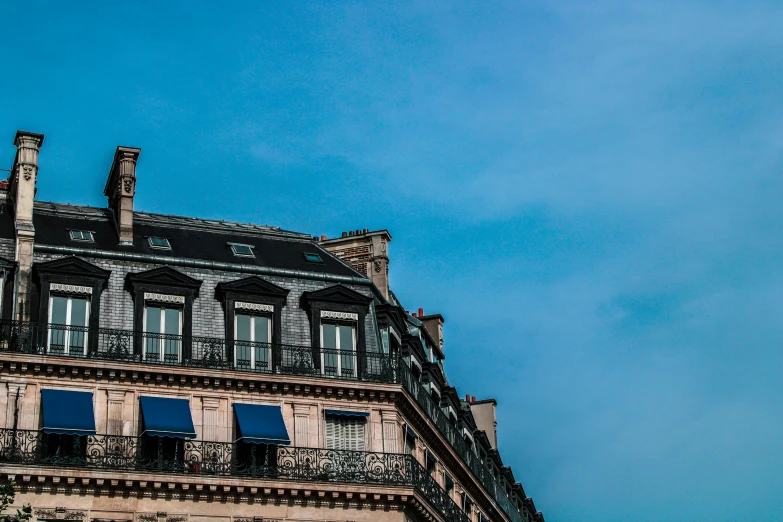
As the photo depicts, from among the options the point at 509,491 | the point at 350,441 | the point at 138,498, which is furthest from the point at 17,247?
the point at 509,491

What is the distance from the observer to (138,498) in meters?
33.8

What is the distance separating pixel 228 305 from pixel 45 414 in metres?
5.38

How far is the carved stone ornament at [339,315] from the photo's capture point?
37.5 m

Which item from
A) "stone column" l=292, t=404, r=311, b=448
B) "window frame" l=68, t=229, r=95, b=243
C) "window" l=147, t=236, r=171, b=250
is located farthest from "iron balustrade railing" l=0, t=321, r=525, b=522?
"window" l=147, t=236, r=171, b=250

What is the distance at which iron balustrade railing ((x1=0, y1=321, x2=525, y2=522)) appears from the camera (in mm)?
34562

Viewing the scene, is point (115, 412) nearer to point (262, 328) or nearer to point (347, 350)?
point (262, 328)

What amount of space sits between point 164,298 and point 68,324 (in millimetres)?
2376

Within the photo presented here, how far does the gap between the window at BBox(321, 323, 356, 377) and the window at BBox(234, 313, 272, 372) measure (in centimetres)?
139

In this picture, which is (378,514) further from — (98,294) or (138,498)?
(98,294)

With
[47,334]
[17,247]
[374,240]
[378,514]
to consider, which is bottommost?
[378,514]

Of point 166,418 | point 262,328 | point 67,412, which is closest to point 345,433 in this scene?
point 262,328

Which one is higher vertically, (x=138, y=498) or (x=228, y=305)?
(x=228, y=305)

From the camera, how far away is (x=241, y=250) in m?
39.3

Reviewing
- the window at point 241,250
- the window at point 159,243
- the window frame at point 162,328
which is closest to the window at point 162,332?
the window frame at point 162,328
